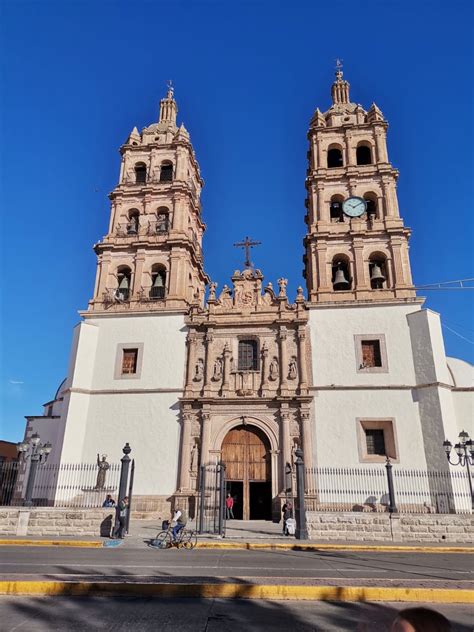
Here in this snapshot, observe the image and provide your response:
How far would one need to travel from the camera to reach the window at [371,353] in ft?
75.3

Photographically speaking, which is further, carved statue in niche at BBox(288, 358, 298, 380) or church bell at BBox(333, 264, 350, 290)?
church bell at BBox(333, 264, 350, 290)

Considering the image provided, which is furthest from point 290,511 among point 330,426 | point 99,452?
point 99,452

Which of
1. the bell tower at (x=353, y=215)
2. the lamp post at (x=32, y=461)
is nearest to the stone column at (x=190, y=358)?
the bell tower at (x=353, y=215)

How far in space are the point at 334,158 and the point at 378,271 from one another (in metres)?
10.6

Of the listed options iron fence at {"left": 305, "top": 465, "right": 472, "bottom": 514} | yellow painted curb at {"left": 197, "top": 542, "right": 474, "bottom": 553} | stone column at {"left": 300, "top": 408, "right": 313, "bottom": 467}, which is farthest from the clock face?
yellow painted curb at {"left": 197, "top": 542, "right": 474, "bottom": 553}

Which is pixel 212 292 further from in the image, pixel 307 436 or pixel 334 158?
pixel 334 158

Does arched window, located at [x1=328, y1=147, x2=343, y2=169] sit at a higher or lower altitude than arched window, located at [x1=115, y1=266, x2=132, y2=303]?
higher

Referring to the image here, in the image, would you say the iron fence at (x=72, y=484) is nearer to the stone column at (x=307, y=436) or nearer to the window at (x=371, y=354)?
the stone column at (x=307, y=436)

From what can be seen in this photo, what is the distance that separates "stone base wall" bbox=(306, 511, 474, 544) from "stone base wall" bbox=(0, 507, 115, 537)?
7.64 metres

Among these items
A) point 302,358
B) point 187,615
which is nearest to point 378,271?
point 302,358

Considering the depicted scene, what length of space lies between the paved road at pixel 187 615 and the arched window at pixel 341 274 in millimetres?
19858

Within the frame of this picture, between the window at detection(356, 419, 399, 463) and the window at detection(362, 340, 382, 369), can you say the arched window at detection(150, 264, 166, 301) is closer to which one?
the window at detection(362, 340, 382, 369)

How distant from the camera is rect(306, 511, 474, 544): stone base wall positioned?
→ 1561 cm

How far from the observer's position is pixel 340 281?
2511 centimetres
